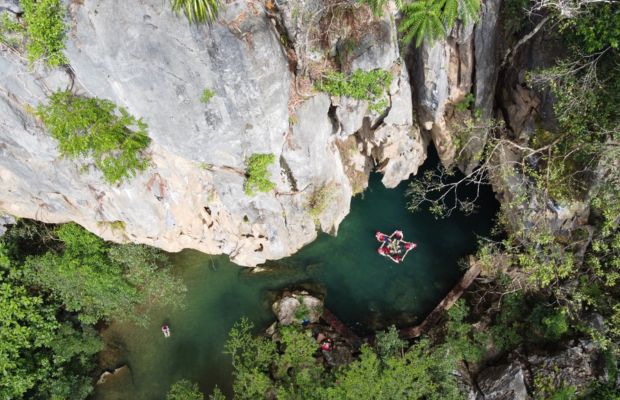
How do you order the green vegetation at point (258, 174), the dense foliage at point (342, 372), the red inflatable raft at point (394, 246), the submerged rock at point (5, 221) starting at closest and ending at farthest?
the green vegetation at point (258, 174), the dense foliage at point (342, 372), the submerged rock at point (5, 221), the red inflatable raft at point (394, 246)

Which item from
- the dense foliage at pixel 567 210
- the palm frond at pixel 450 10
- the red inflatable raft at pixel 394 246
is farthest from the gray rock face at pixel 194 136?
the dense foliage at pixel 567 210

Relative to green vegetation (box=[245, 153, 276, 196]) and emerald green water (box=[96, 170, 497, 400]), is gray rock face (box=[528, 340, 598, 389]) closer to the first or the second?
emerald green water (box=[96, 170, 497, 400])

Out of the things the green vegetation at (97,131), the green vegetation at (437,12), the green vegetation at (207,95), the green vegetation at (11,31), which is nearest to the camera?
the green vegetation at (11,31)

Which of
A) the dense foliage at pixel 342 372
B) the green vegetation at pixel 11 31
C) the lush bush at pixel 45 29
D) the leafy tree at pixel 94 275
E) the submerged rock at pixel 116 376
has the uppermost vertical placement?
the green vegetation at pixel 11 31

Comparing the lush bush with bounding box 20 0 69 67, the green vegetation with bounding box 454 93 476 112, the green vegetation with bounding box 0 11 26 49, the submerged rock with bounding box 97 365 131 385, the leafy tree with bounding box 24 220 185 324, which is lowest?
the submerged rock with bounding box 97 365 131 385

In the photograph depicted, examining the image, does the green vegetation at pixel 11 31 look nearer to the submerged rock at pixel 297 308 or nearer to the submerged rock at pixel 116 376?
the submerged rock at pixel 297 308

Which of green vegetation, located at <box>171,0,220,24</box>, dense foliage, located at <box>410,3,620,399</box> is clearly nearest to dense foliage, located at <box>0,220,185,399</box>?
green vegetation, located at <box>171,0,220,24</box>

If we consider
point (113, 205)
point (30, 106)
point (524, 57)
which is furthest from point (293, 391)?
point (524, 57)
